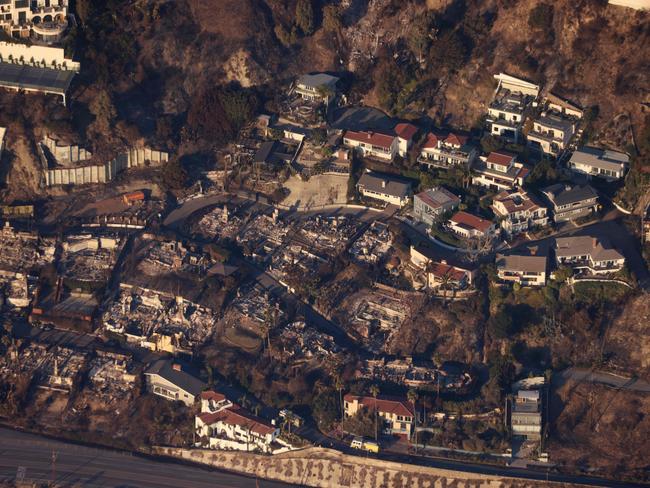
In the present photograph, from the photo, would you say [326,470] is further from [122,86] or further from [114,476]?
[122,86]

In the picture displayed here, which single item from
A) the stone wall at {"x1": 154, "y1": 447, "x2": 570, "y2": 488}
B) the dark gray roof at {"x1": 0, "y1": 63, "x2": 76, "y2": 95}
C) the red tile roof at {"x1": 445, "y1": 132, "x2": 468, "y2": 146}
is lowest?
the stone wall at {"x1": 154, "y1": 447, "x2": 570, "y2": 488}

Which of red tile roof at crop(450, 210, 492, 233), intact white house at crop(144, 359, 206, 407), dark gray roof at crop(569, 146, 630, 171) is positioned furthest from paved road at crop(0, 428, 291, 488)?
dark gray roof at crop(569, 146, 630, 171)

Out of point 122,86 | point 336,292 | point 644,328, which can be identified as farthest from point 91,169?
point 644,328

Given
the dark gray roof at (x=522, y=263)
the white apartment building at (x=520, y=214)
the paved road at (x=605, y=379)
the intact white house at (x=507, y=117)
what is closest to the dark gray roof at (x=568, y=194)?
the white apartment building at (x=520, y=214)

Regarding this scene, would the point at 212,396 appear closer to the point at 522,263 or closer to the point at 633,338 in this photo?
the point at 522,263

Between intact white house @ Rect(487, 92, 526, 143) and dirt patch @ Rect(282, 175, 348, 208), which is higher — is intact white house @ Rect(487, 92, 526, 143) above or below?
above

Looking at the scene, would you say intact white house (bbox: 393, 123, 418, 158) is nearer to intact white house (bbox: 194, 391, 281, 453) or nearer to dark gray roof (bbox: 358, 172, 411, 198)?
dark gray roof (bbox: 358, 172, 411, 198)

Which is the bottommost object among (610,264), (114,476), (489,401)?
(114,476)
